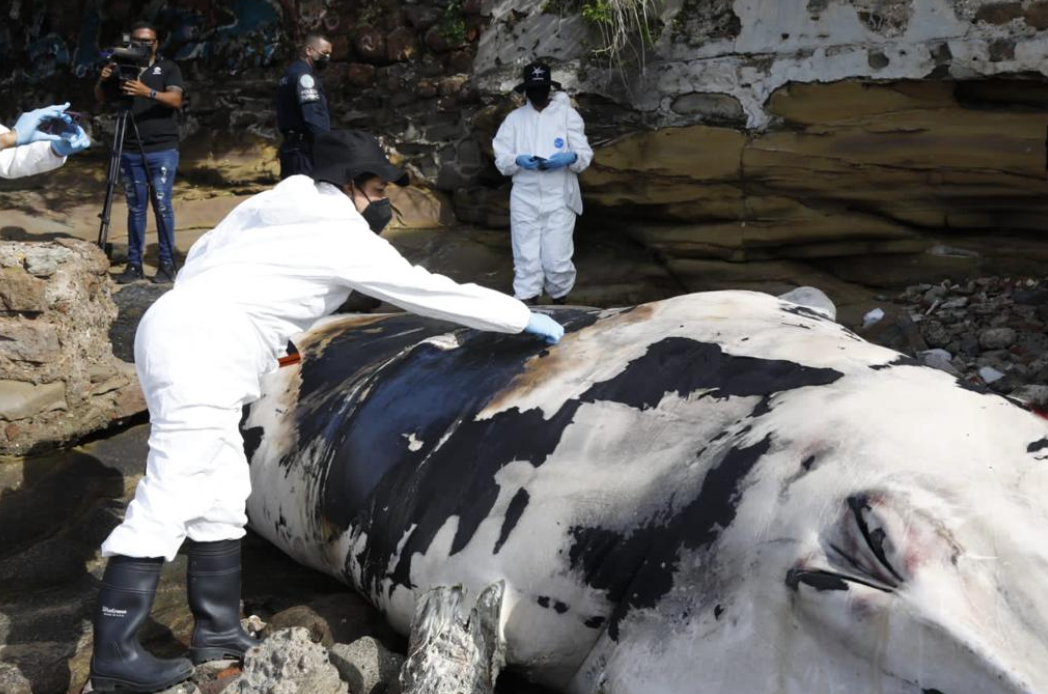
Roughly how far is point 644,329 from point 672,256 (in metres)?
5.18

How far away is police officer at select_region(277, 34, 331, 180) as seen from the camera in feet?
25.4

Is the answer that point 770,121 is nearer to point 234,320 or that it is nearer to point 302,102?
point 302,102

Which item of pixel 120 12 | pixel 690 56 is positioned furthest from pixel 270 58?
pixel 690 56

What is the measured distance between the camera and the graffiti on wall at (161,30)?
35.2 feet

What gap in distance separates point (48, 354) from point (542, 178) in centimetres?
373

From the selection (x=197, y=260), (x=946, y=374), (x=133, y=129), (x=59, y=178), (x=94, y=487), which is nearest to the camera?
(x=946, y=374)

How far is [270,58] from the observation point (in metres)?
10.8

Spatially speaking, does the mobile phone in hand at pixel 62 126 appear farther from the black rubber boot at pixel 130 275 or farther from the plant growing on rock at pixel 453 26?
the plant growing on rock at pixel 453 26

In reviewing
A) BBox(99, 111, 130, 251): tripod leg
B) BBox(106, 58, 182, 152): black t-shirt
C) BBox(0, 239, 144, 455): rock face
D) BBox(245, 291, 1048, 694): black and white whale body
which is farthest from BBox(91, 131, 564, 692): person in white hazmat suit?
BBox(106, 58, 182, 152): black t-shirt

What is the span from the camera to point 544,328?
11.7 ft

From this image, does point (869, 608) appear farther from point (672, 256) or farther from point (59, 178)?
point (59, 178)

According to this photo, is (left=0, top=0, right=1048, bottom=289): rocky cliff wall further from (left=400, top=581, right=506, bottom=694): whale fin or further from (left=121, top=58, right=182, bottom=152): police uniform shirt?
(left=400, top=581, right=506, bottom=694): whale fin

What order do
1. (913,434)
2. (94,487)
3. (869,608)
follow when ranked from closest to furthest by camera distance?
(869,608)
(913,434)
(94,487)

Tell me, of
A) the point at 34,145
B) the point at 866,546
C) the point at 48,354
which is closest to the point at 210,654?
the point at 866,546
